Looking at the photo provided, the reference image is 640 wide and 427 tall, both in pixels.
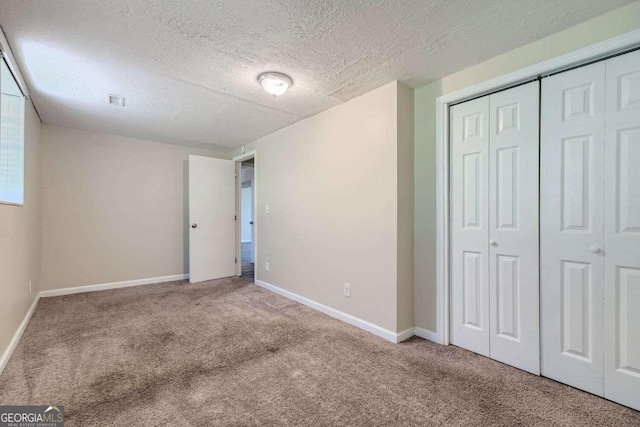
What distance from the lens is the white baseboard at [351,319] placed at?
2391 mm

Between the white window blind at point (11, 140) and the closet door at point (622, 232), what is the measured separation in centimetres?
388

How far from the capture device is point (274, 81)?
2299 millimetres

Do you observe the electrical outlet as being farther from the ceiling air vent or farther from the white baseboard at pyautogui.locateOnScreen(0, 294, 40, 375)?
the ceiling air vent

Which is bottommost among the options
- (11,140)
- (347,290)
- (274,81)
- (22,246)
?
(347,290)

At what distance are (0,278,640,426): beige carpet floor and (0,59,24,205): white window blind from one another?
49.5 inches

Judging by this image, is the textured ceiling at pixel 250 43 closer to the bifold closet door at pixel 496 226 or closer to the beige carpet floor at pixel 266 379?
the bifold closet door at pixel 496 226

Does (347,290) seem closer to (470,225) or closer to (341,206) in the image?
(341,206)

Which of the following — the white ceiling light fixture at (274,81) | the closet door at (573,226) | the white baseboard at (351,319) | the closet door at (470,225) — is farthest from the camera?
the white baseboard at (351,319)

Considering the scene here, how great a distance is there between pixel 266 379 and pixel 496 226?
1.94 metres

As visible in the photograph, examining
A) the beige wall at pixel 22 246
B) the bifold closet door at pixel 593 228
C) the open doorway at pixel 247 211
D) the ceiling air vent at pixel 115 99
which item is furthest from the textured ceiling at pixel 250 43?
the open doorway at pixel 247 211

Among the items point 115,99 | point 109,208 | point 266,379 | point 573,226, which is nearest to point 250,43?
point 115,99

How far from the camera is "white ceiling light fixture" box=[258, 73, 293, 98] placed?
2.28 m

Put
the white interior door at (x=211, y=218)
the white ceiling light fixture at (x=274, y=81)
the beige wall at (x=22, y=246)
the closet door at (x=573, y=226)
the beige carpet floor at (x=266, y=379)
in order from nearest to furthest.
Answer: the beige carpet floor at (x=266, y=379)
the closet door at (x=573, y=226)
the beige wall at (x=22, y=246)
the white ceiling light fixture at (x=274, y=81)
the white interior door at (x=211, y=218)

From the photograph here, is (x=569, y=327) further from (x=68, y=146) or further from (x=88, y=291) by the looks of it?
(x=68, y=146)
